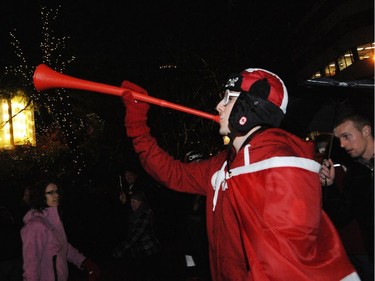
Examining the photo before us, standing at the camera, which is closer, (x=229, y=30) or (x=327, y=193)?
(x=327, y=193)

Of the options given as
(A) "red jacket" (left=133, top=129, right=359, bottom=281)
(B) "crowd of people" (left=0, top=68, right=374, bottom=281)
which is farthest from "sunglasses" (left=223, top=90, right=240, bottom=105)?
(A) "red jacket" (left=133, top=129, right=359, bottom=281)

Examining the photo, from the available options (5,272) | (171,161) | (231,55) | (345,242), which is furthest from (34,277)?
(231,55)

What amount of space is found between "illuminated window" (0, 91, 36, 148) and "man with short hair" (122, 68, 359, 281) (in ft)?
21.5

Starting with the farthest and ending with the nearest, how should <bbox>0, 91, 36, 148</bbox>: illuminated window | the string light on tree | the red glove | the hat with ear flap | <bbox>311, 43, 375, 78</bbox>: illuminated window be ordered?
<bbox>311, 43, 375, 78</bbox>: illuminated window, the string light on tree, <bbox>0, 91, 36, 148</bbox>: illuminated window, the red glove, the hat with ear flap

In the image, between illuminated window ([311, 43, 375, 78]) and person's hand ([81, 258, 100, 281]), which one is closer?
person's hand ([81, 258, 100, 281])

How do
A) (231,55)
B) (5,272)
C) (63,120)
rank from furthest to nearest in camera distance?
(231,55) < (63,120) < (5,272)

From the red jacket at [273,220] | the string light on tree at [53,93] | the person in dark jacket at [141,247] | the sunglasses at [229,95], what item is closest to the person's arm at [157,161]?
the red jacket at [273,220]

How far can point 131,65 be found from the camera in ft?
36.7

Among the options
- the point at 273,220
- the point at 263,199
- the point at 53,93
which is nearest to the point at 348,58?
the point at 53,93

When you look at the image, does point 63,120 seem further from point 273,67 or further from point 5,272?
point 273,67

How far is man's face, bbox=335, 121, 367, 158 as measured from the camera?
3.52 meters

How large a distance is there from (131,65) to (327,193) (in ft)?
28.6

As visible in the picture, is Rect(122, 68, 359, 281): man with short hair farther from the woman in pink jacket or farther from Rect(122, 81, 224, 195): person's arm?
the woman in pink jacket

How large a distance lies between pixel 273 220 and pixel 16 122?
7.62m
